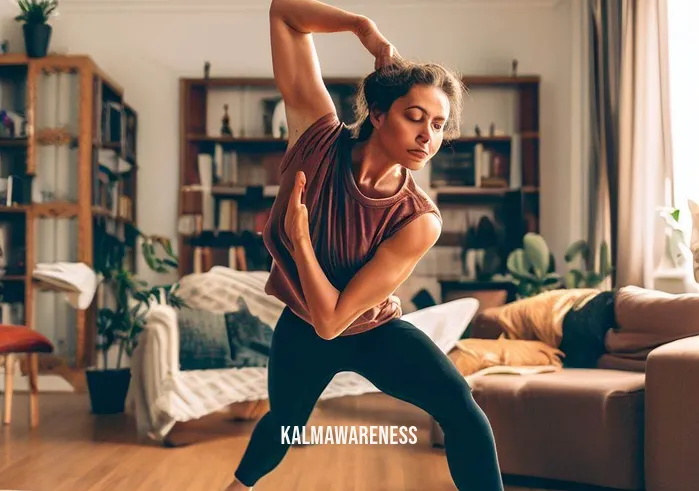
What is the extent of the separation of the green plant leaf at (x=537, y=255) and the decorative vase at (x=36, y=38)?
3435 mm

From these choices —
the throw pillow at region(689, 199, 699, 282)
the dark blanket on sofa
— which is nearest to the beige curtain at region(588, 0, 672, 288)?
the throw pillow at region(689, 199, 699, 282)

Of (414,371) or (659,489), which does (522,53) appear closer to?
(659,489)

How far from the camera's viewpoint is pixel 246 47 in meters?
6.23

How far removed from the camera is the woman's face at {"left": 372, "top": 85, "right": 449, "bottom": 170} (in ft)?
3.85

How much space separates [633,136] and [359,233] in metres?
3.71

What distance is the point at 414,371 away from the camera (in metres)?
1.25

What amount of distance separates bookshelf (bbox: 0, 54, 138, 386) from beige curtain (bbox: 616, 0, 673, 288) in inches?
124

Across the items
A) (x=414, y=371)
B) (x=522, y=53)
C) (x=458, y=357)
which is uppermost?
Answer: (x=522, y=53)

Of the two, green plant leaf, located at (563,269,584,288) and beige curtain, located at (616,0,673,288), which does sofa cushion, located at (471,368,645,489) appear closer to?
beige curtain, located at (616,0,673,288)

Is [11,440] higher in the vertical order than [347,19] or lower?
lower

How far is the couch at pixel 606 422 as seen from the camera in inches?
102

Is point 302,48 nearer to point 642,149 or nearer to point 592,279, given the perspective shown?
point 642,149

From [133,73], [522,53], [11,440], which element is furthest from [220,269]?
[522,53]

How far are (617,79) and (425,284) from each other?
198 cm
